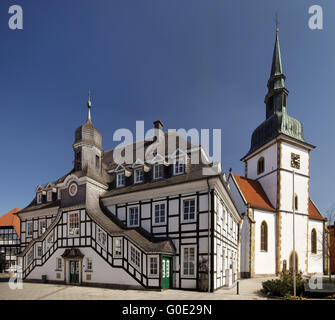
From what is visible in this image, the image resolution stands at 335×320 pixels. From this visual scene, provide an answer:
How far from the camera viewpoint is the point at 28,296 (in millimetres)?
15750

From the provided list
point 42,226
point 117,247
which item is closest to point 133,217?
point 117,247

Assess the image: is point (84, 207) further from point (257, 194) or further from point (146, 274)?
point (257, 194)

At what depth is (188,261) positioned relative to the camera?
18.1 metres

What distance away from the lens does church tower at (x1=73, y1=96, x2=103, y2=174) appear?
24.7 m

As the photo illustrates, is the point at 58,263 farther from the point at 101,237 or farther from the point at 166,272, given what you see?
the point at 166,272

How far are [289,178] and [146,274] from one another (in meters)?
24.1

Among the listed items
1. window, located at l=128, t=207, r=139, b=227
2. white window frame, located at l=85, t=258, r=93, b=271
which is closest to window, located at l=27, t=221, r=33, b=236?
white window frame, located at l=85, t=258, r=93, b=271

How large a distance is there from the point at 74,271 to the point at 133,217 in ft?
18.7

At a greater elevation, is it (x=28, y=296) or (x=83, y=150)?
(x=83, y=150)

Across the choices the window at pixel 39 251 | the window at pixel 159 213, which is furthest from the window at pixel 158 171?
the window at pixel 39 251

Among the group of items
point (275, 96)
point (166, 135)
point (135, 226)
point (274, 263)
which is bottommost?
point (274, 263)

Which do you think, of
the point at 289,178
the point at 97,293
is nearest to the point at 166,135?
the point at 97,293

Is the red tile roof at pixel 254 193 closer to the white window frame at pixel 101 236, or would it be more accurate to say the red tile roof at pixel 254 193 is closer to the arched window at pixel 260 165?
the arched window at pixel 260 165
